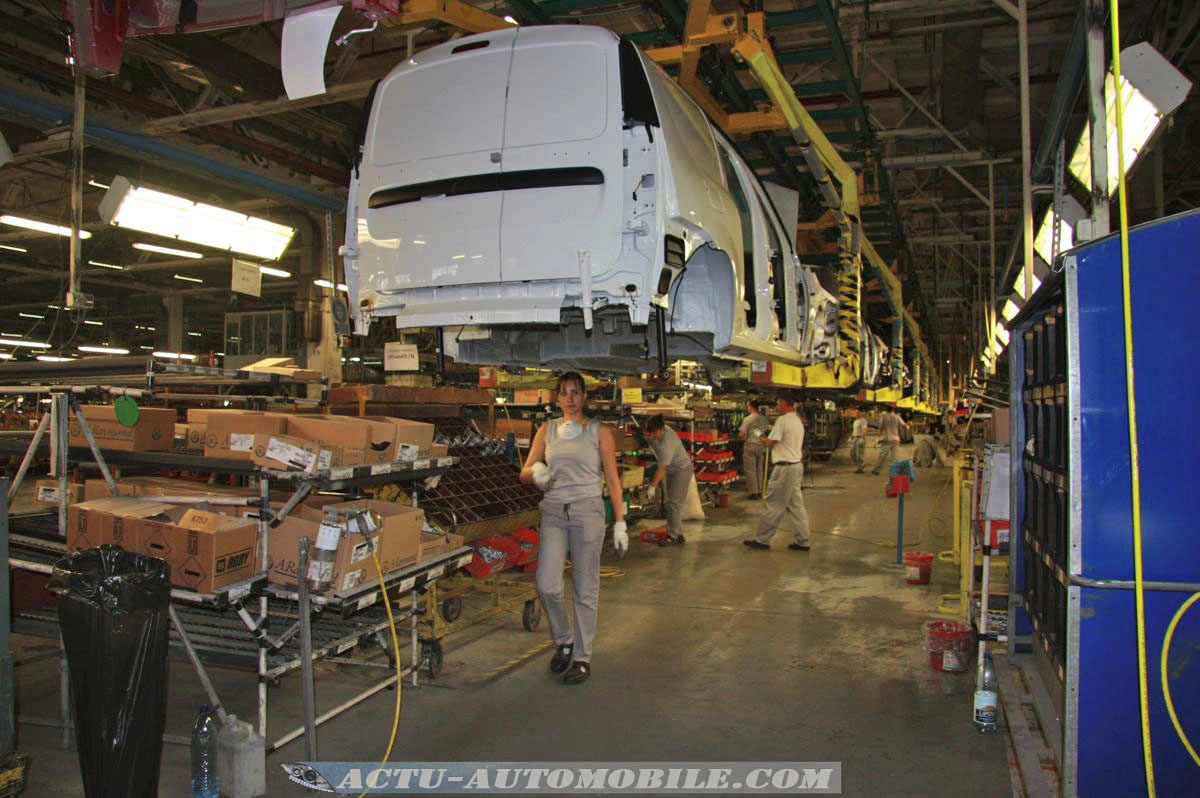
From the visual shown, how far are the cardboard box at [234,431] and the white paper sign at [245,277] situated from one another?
5.27 metres

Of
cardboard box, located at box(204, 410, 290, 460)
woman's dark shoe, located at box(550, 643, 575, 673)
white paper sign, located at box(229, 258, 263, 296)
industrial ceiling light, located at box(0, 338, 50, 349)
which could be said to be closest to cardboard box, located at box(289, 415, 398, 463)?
cardboard box, located at box(204, 410, 290, 460)

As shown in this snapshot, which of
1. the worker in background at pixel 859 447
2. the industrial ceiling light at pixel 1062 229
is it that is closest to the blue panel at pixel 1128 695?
the industrial ceiling light at pixel 1062 229

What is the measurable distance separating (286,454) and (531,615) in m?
2.82

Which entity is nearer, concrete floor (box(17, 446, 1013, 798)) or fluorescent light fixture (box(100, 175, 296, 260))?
concrete floor (box(17, 446, 1013, 798))

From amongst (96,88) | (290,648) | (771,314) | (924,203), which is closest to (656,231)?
(771,314)

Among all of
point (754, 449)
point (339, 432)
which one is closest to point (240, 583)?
point (339, 432)

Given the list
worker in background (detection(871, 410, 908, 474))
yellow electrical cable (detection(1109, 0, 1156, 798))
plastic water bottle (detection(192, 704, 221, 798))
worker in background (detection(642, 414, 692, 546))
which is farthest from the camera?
worker in background (detection(871, 410, 908, 474))

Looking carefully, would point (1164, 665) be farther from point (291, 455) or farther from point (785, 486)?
point (785, 486)

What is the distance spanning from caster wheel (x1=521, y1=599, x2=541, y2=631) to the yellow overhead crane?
9.63 ft

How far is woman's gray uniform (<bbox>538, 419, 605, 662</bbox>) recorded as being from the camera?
4754mm

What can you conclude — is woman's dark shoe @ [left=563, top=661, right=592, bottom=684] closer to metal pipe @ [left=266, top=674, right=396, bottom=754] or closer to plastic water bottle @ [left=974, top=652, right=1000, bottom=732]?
metal pipe @ [left=266, top=674, right=396, bottom=754]

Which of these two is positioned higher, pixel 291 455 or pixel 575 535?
pixel 291 455

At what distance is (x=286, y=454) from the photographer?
3578mm

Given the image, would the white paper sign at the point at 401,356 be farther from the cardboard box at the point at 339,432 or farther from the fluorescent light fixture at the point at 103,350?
the fluorescent light fixture at the point at 103,350
